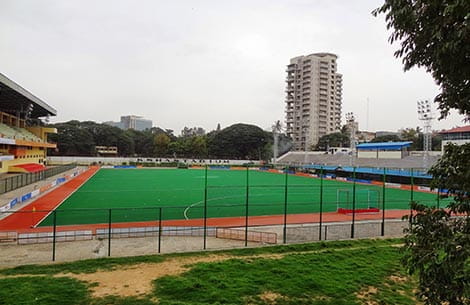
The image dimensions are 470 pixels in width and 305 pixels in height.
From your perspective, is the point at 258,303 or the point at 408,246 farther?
the point at 258,303

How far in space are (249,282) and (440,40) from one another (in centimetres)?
894

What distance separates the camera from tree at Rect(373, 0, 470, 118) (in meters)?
4.05

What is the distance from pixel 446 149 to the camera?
5.16 metres

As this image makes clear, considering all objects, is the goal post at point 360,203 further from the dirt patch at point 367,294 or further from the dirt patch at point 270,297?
the dirt patch at point 270,297

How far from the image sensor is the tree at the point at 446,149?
408 centimetres

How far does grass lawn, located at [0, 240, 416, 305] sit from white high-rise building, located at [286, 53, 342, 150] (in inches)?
4487

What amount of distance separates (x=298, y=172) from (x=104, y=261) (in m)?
56.9

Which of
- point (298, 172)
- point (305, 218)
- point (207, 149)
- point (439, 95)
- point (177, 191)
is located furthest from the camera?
point (207, 149)

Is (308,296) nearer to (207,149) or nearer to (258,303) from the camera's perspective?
(258,303)

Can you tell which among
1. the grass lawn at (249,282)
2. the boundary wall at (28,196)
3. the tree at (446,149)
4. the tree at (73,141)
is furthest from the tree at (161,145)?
the tree at (446,149)

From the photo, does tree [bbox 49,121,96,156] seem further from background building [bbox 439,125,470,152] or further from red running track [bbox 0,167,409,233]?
background building [bbox 439,125,470,152]

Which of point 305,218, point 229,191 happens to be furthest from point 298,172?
point 305,218

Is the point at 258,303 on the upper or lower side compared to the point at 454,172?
lower

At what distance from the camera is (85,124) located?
113188 mm
